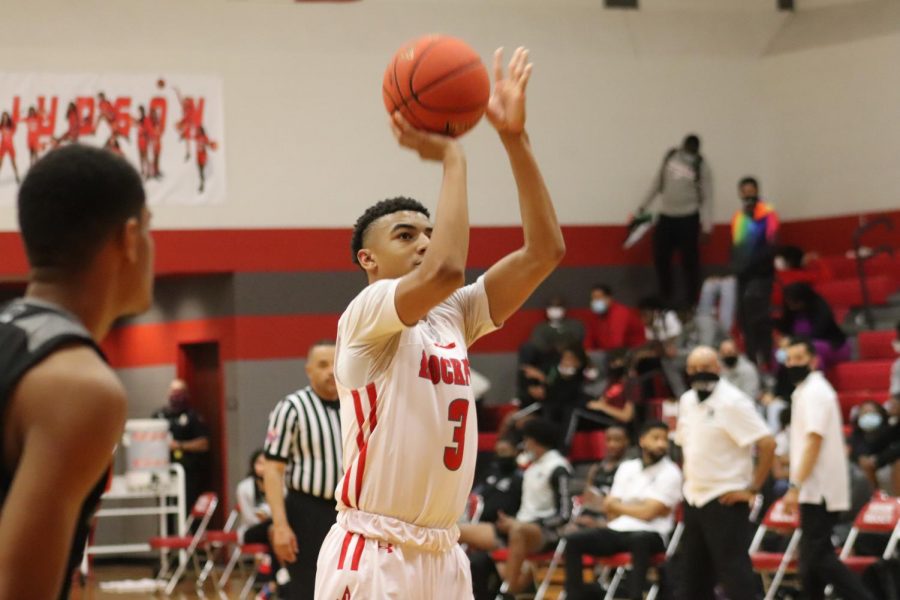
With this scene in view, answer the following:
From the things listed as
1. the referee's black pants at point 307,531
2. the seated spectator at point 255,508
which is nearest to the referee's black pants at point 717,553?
the referee's black pants at point 307,531

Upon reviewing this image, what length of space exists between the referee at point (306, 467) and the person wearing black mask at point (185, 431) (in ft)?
29.6

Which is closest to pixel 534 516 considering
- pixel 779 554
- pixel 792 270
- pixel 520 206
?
pixel 779 554

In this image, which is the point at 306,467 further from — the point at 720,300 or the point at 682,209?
the point at 682,209

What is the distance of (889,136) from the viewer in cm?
1750

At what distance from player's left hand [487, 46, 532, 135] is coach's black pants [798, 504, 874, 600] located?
17.4 ft

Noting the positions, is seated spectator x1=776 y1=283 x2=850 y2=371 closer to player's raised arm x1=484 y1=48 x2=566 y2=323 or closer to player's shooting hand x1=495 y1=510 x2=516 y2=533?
player's shooting hand x1=495 y1=510 x2=516 y2=533

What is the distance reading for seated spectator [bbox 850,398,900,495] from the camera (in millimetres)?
10495

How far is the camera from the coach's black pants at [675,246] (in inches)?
675

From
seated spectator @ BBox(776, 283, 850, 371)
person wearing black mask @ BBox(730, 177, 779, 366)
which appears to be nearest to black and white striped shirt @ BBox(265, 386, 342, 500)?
seated spectator @ BBox(776, 283, 850, 371)

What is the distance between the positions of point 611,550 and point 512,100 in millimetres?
6538

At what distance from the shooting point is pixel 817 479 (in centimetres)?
892

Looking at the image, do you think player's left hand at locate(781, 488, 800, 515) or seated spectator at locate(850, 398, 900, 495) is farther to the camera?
seated spectator at locate(850, 398, 900, 495)

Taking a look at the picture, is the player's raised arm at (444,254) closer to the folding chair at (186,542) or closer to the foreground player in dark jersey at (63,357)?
the foreground player in dark jersey at (63,357)

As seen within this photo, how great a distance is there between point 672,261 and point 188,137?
609 cm
